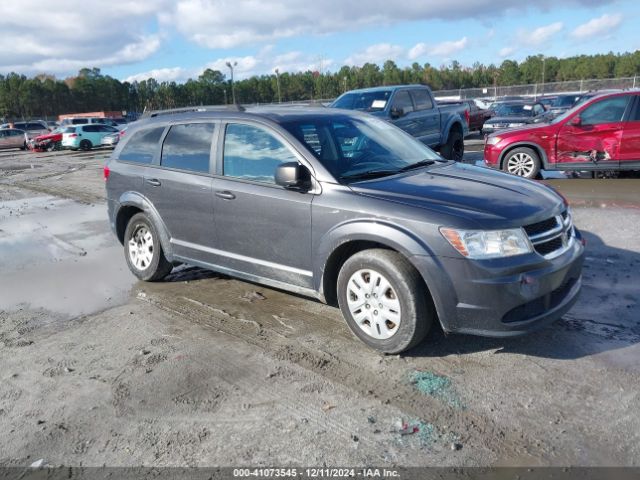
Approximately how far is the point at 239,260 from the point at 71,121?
4248cm

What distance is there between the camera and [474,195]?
405 cm

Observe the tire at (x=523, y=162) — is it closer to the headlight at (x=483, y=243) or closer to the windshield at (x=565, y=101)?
the headlight at (x=483, y=243)

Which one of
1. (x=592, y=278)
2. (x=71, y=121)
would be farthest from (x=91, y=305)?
(x=71, y=121)

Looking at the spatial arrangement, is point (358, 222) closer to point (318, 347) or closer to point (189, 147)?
point (318, 347)

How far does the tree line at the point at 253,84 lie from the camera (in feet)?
304

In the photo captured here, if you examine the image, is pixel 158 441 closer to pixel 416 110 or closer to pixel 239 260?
pixel 239 260

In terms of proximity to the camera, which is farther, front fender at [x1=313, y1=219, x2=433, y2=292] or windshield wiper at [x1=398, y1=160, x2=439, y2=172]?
windshield wiper at [x1=398, y1=160, x2=439, y2=172]

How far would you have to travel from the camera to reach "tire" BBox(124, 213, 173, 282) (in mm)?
5922

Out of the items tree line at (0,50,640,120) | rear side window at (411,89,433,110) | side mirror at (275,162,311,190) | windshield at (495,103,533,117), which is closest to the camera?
side mirror at (275,162,311,190)

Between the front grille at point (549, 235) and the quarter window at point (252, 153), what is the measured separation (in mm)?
1915

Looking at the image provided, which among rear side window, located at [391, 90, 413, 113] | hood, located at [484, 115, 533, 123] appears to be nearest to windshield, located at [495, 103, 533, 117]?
hood, located at [484, 115, 533, 123]

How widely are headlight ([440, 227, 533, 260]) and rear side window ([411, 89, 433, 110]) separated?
9367 mm

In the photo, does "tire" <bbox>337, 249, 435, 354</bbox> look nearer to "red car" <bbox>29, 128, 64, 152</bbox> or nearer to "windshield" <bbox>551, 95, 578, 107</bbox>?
"windshield" <bbox>551, 95, 578, 107</bbox>

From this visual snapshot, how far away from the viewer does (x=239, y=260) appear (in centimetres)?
499
